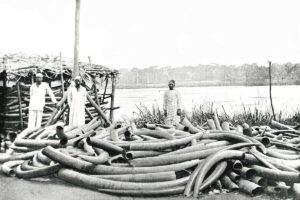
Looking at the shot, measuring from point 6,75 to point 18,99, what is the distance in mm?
835

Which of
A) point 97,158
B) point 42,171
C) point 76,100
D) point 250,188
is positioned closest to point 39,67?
point 76,100

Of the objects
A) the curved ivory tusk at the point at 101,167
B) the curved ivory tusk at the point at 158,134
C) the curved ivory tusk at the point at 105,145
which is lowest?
the curved ivory tusk at the point at 101,167

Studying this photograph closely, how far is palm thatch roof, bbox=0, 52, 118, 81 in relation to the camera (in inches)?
469

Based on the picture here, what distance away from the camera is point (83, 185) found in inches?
192

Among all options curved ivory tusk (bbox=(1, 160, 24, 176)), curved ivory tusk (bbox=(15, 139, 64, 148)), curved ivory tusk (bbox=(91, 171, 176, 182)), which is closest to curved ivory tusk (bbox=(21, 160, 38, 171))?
curved ivory tusk (bbox=(1, 160, 24, 176))

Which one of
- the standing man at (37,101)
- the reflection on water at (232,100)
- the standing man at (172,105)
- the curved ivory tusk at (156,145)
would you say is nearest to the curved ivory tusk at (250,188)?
the curved ivory tusk at (156,145)

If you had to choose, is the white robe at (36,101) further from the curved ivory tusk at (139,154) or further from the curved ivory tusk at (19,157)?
the curved ivory tusk at (139,154)

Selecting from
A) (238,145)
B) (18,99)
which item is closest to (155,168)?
(238,145)

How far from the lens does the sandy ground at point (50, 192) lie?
4.66m

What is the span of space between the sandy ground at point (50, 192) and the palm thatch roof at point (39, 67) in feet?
23.6

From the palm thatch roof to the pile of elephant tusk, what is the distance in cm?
636

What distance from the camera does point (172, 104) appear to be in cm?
947

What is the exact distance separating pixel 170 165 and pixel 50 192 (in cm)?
158

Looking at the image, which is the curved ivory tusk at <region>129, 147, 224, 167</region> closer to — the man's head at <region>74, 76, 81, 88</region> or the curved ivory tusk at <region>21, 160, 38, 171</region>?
the curved ivory tusk at <region>21, 160, 38, 171</region>
